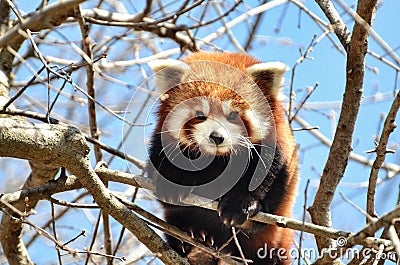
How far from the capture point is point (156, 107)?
14.4 feet

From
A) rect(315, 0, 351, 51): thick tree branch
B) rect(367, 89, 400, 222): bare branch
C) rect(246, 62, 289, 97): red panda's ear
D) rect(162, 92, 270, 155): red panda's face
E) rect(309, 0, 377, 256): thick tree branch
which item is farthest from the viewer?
rect(246, 62, 289, 97): red panda's ear

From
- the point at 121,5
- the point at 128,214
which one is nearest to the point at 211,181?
the point at 128,214

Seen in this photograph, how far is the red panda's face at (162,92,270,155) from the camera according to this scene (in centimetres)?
400

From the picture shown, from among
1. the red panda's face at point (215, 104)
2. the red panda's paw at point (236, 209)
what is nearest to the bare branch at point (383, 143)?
the red panda's paw at point (236, 209)

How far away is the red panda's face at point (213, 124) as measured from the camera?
4.00 metres

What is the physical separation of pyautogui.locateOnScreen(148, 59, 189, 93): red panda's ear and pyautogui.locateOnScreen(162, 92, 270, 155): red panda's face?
210mm

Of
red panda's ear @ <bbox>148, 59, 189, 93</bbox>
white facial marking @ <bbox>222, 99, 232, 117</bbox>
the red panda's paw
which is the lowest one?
the red panda's paw

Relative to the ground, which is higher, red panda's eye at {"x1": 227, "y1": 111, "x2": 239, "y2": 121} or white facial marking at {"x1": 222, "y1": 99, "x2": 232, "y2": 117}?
white facial marking at {"x1": 222, "y1": 99, "x2": 232, "y2": 117}

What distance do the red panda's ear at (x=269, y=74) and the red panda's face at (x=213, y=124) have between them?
0.84ft

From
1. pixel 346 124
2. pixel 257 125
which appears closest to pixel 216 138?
pixel 257 125

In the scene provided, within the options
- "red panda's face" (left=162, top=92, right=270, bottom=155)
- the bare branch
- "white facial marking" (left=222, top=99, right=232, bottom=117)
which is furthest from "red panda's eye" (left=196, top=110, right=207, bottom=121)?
the bare branch

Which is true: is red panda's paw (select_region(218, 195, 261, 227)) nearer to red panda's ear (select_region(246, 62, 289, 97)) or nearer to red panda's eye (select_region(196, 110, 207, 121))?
red panda's eye (select_region(196, 110, 207, 121))

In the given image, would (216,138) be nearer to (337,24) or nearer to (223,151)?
(223,151)

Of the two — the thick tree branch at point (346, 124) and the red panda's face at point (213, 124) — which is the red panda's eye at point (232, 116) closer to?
the red panda's face at point (213, 124)
